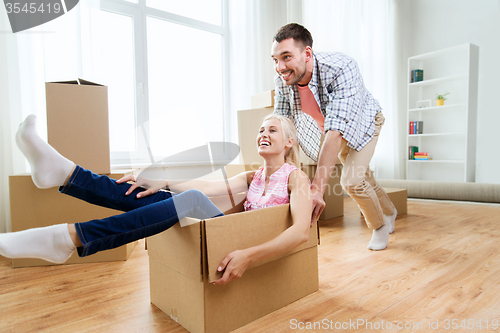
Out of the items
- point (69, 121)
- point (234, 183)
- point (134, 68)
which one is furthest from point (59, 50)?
point (234, 183)

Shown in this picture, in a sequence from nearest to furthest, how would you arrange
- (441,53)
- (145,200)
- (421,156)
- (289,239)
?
1. (289,239)
2. (145,200)
3. (441,53)
4. (421,156)

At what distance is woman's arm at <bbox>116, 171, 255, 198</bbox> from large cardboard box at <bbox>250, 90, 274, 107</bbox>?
119cm

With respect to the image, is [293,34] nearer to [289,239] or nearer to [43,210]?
[289,239]

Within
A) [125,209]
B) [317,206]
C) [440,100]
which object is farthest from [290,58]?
[440,100]

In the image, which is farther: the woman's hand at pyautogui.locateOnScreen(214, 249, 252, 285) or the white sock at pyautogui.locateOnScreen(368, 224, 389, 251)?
the white sock at pyautogui.locateOnScreen(368, 224, 389, 251)

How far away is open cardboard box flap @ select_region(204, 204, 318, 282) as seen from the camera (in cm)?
84

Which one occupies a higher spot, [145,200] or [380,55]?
[380,55]

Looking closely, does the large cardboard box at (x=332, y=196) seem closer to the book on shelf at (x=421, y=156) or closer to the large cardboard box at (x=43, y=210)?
the large cardboard box at (x=43, y=210)

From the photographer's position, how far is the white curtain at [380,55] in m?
3.89

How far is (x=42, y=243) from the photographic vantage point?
32.0 inches

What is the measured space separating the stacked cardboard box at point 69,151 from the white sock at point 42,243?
73 cm

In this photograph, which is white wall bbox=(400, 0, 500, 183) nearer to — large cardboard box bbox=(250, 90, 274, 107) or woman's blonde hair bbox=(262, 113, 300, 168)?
large cardboard box bbox=(250, 90, 274, 107)

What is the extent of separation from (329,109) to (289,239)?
0.67 m

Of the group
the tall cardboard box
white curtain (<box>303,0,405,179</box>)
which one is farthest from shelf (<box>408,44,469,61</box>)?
the tall cardboard box
